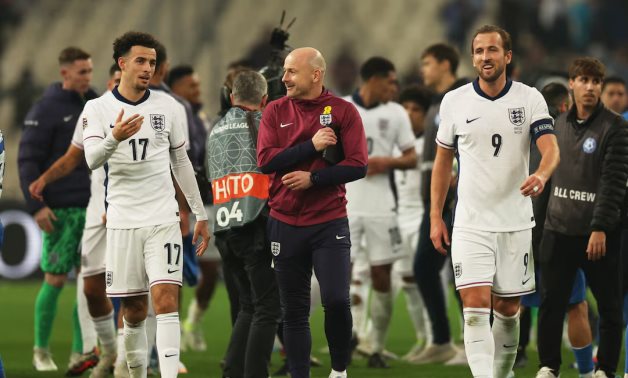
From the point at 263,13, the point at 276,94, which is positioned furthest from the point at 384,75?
the point at 263,13

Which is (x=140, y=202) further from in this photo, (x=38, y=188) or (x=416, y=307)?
(x=416, y=307)

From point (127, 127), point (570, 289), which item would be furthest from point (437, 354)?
point (127, 127)

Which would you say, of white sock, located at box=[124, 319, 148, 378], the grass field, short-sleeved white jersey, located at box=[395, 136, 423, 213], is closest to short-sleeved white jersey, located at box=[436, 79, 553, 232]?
white sock, located at box=[124, 319, 148, 378]

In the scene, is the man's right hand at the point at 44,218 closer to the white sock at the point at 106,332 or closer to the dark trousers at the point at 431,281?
the white sock at the point at 106,332

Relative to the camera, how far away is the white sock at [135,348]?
8.06m

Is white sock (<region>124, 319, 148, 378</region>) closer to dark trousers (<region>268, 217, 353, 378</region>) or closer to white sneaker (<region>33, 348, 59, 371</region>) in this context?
dark trousers (<region>268, 217, 353, 378</region>)

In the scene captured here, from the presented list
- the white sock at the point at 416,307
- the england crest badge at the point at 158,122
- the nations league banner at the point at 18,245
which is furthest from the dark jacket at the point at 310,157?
the nations league banner at the point at 18,245

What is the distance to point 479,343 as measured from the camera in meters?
7.57

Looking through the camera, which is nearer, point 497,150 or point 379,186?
point 497,150

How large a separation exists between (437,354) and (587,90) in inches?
128

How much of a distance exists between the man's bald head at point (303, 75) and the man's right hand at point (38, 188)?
274cm

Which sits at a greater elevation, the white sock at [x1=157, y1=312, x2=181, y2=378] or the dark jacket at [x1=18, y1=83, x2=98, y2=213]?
the dark jacket at [x1=18, y1=83, x2=98, y2=213]

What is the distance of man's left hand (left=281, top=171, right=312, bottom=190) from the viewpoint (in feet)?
25.1

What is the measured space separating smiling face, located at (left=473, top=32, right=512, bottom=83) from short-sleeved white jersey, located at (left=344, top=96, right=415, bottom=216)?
3.06 meters
